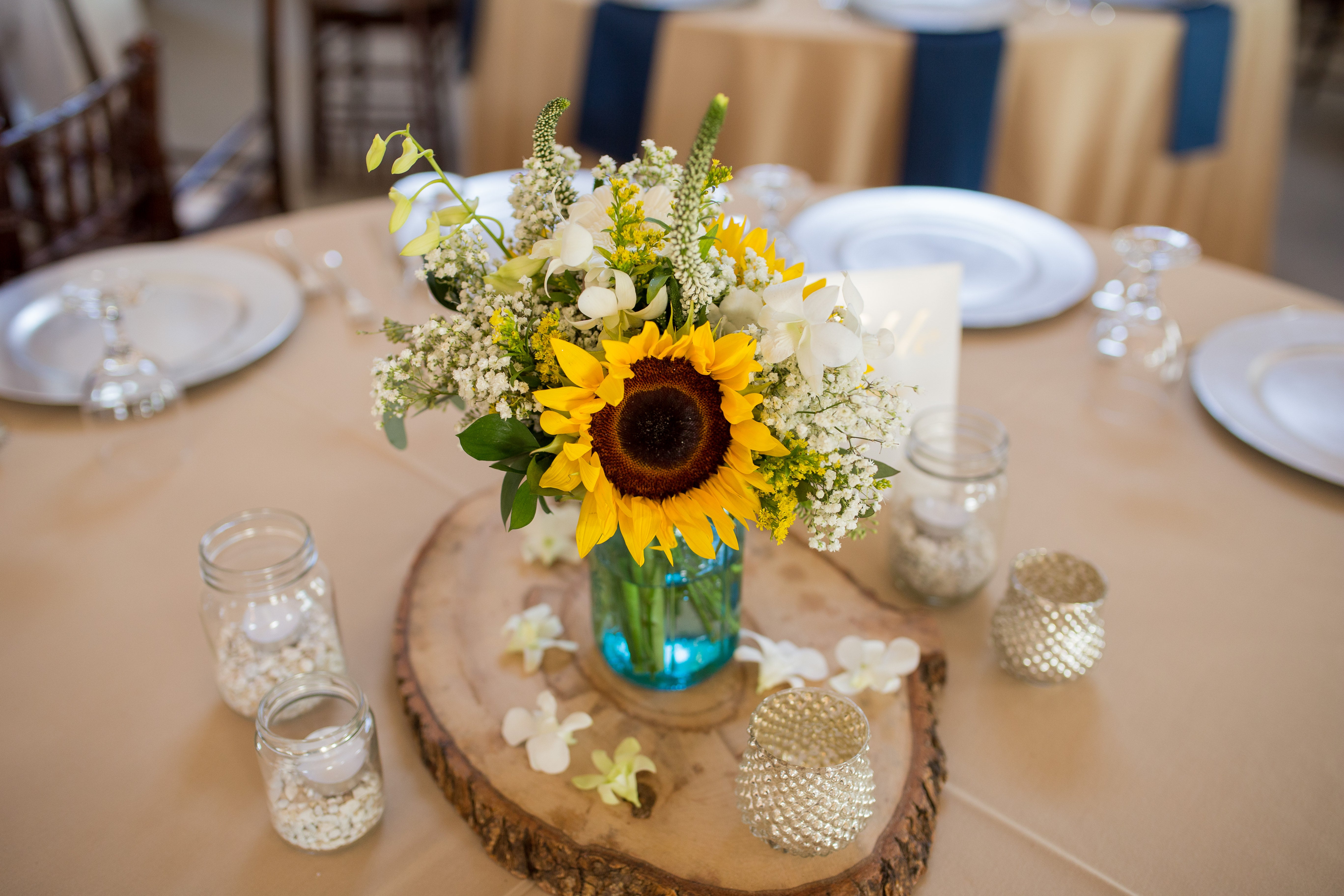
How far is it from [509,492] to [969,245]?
123 cm

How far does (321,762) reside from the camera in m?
0.76

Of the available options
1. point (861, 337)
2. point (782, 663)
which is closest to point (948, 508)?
point (782, 663)

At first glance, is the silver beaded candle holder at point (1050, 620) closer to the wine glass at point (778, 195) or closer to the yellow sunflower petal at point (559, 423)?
the yellow sunflower petal at point (559, 423)

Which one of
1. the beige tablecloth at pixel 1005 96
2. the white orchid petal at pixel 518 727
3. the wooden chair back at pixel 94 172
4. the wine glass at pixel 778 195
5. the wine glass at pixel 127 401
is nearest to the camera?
the white orchid petal at pixel 518 727

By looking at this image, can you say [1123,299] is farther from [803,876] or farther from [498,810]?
[498,810]

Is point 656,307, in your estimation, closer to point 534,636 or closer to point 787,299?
point 787,299

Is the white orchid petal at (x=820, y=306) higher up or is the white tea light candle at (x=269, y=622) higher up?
the white orchid petal at (x=820, y=306)

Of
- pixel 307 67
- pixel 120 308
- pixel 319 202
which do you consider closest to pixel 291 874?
pixel 120 308

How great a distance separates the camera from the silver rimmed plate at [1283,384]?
1.24 m

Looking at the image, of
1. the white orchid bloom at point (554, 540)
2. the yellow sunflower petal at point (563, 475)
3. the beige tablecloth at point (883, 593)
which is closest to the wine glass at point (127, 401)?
the beige tablecloth at point (883, 593)

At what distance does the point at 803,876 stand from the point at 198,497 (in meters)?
0.86

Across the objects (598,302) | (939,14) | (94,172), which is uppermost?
(939,14)

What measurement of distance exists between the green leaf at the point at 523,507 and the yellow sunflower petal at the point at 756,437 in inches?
6.3

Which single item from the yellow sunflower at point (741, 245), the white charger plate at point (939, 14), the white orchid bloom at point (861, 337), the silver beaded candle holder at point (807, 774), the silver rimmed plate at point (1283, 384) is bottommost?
the silver beaded candle holder at point (807, 774)
